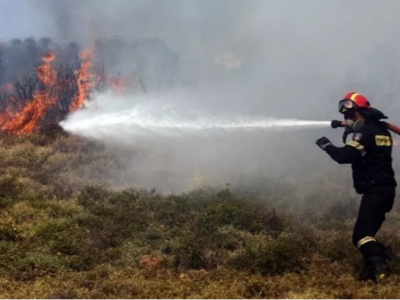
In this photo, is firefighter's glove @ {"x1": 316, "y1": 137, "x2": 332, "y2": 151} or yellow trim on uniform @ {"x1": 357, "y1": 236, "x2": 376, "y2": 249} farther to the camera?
firefighter's glove @ {"x1": 316, "y1": 137, "x2": 332, "y2": 151}

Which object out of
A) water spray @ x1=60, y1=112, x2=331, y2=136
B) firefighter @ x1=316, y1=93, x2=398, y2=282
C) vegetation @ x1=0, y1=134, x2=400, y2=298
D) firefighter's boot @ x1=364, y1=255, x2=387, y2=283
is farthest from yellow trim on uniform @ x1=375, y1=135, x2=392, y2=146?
water spray @ x1=60, y1=112, x2=331, y2=136

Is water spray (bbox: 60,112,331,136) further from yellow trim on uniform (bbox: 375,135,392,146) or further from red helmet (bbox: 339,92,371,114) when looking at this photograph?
yellow trim on uniform (bbox: 375,135,392,146)

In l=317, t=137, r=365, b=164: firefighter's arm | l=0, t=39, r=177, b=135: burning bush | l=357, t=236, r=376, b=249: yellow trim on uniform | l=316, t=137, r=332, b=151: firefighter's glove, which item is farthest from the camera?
l=0, t=39, r=177, b=135: burning bush

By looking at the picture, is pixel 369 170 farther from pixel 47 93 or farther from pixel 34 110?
Result: pixel 47 93

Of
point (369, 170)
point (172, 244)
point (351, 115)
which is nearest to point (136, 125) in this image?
point (172, 244)

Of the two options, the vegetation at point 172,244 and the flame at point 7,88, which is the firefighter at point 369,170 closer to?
the vegetation at point 172,244

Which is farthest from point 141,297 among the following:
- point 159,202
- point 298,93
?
point 298,93

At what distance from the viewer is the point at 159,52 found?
3456cm

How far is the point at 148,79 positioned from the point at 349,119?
84.3 feet

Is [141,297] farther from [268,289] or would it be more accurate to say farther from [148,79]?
[148,79]

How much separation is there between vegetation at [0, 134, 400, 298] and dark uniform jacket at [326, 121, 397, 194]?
4.09ft

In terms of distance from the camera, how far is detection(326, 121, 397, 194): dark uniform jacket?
6746mm

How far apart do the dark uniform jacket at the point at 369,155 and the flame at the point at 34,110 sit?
52.1ft

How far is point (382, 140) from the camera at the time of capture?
6848mm
